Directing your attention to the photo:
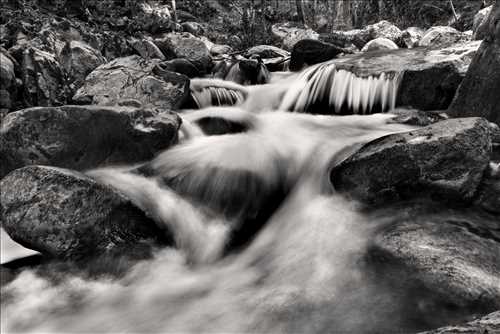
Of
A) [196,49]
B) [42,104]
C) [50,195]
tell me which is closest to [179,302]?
[50,195]

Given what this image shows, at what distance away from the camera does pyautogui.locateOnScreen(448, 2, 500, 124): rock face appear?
423 centimetres

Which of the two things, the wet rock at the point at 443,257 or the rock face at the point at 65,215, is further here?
the rock face at the point at 65,215

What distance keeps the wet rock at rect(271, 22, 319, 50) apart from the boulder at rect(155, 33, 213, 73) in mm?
5177

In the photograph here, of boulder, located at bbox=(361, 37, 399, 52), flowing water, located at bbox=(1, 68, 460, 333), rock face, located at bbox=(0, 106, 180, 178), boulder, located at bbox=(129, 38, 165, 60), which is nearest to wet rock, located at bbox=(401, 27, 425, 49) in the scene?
boulder, located at bbox=(361, 37, 399, 52)

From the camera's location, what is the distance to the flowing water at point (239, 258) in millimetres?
2393

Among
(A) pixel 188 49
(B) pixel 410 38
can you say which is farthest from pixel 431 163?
(B) pixel 410 38

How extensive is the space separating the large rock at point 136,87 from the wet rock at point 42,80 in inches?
13.4

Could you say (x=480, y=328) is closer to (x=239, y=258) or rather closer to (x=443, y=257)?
(x=443, y=257)

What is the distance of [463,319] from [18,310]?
2.85 metres

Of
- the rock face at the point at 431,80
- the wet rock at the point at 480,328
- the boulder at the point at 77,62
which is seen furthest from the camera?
the boulder at the point at 77,62

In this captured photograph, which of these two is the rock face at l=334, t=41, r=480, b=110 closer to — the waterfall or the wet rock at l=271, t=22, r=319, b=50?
the waterfall

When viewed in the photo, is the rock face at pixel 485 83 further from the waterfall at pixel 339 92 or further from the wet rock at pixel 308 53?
the wet rock at pixel 308 53

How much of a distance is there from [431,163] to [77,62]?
623 cm

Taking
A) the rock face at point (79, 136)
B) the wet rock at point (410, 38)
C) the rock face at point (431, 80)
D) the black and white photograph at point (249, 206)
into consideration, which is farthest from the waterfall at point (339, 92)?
the wet rock at point (410, 38)
